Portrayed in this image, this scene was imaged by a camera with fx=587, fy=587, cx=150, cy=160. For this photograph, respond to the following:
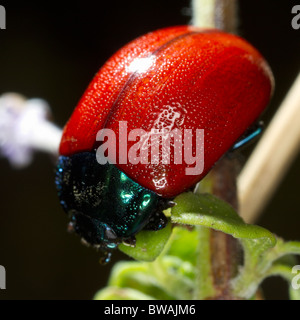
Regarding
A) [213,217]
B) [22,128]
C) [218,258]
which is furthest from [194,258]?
[22,128]

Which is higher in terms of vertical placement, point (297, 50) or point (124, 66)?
point (124, 66)

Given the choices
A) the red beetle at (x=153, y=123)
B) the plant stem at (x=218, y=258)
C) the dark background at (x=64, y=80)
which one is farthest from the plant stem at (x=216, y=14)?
the dark background at (x=64, y=80)

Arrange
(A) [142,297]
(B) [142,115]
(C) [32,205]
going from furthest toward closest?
(C) [32,205], (A) [142,297], (B) [142,115]

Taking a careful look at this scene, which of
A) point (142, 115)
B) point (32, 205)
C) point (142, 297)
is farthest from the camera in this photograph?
point (32, 205)

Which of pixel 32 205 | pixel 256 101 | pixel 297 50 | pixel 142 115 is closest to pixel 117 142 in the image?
pixel 142 115

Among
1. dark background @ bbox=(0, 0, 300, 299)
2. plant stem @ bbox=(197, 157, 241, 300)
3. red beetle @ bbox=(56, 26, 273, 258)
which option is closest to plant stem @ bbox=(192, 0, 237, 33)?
red beetle @ bbox=(56, 26, 273, 258)
